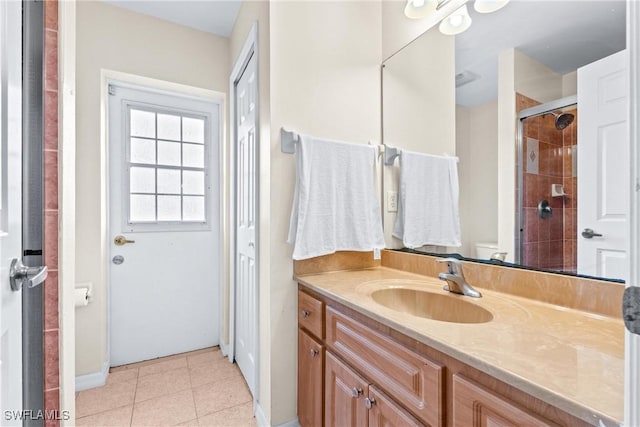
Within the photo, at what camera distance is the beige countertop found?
0.48 m

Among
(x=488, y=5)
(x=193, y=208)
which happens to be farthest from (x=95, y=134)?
(x=488, y=5)

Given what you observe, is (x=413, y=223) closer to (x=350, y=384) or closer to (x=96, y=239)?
(x=350, y=384)

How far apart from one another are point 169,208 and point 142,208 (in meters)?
0.18

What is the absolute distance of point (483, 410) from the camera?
607 mm

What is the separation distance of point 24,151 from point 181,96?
1576mm

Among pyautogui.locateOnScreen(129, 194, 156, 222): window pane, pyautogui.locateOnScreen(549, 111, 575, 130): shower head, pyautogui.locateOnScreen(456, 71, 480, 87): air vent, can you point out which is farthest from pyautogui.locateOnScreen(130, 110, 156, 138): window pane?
pyautogui.locateOnScreen(549, 111, 575, 130): shower head

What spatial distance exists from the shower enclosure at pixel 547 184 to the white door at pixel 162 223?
2.11 m

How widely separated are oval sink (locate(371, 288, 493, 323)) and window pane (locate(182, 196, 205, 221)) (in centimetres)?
175

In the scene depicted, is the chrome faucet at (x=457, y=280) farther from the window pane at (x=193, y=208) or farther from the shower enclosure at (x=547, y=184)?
the window pane at (x=193, y=208)

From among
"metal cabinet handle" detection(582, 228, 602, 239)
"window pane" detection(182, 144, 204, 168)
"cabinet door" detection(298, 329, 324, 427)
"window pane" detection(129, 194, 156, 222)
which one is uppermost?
"window pane" detection(182, 144, 204, 168)

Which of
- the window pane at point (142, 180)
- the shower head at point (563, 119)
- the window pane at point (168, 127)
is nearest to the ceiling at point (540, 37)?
the shower head at point (563, 119)

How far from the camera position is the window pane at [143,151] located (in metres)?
2.18

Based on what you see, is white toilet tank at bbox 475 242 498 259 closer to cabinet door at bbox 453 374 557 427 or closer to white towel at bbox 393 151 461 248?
white towel at bbox 393 151 461 248

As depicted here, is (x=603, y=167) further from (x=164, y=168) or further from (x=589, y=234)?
(x=164, y=168)
